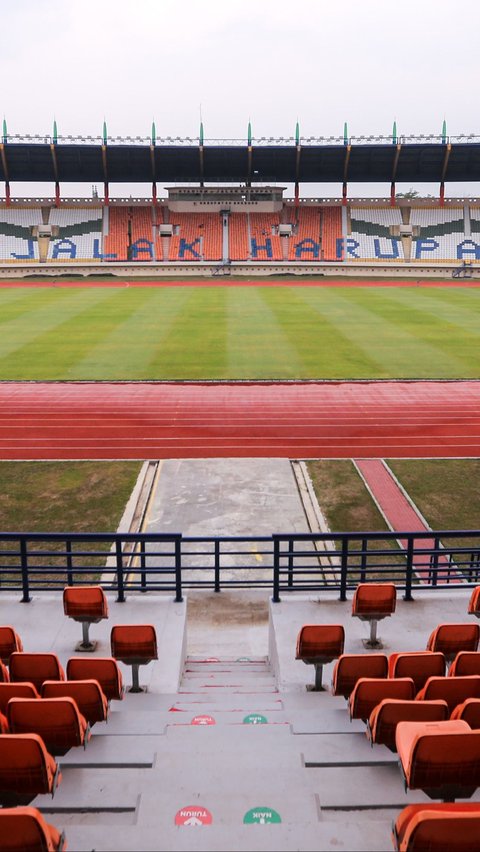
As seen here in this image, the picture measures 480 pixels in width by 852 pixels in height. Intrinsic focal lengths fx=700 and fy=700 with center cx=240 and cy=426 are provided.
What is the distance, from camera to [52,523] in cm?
1339

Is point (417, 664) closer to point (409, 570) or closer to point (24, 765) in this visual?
point (409, 570)

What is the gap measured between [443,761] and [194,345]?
26922 millimetres

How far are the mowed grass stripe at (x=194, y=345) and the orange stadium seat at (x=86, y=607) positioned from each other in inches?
693

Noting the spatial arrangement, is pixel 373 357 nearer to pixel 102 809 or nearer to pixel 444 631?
pixel 444 631

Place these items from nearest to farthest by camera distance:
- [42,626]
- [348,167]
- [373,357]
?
[42,626], [373,357], [348,167]

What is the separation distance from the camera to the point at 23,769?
164 inches

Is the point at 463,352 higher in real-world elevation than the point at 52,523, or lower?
higher

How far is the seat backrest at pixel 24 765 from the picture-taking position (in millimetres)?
4117

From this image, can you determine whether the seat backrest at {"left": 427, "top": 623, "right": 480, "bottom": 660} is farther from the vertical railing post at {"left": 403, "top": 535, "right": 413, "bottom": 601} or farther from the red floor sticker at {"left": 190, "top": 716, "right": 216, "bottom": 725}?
the red floor sticker at {"left": 190, "top": 716, "right": 216, "bottom": 725}

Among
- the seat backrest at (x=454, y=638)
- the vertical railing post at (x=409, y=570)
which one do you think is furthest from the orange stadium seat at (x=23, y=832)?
the vertical railing post at (x=409, y=570)

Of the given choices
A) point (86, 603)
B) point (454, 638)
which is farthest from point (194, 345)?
point (454, 638)

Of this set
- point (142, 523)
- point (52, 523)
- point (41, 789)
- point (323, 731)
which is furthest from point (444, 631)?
point (52, 523)

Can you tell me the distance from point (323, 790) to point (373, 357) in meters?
24.5

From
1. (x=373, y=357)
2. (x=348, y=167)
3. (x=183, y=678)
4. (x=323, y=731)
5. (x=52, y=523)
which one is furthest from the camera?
(x=348, y=167)
